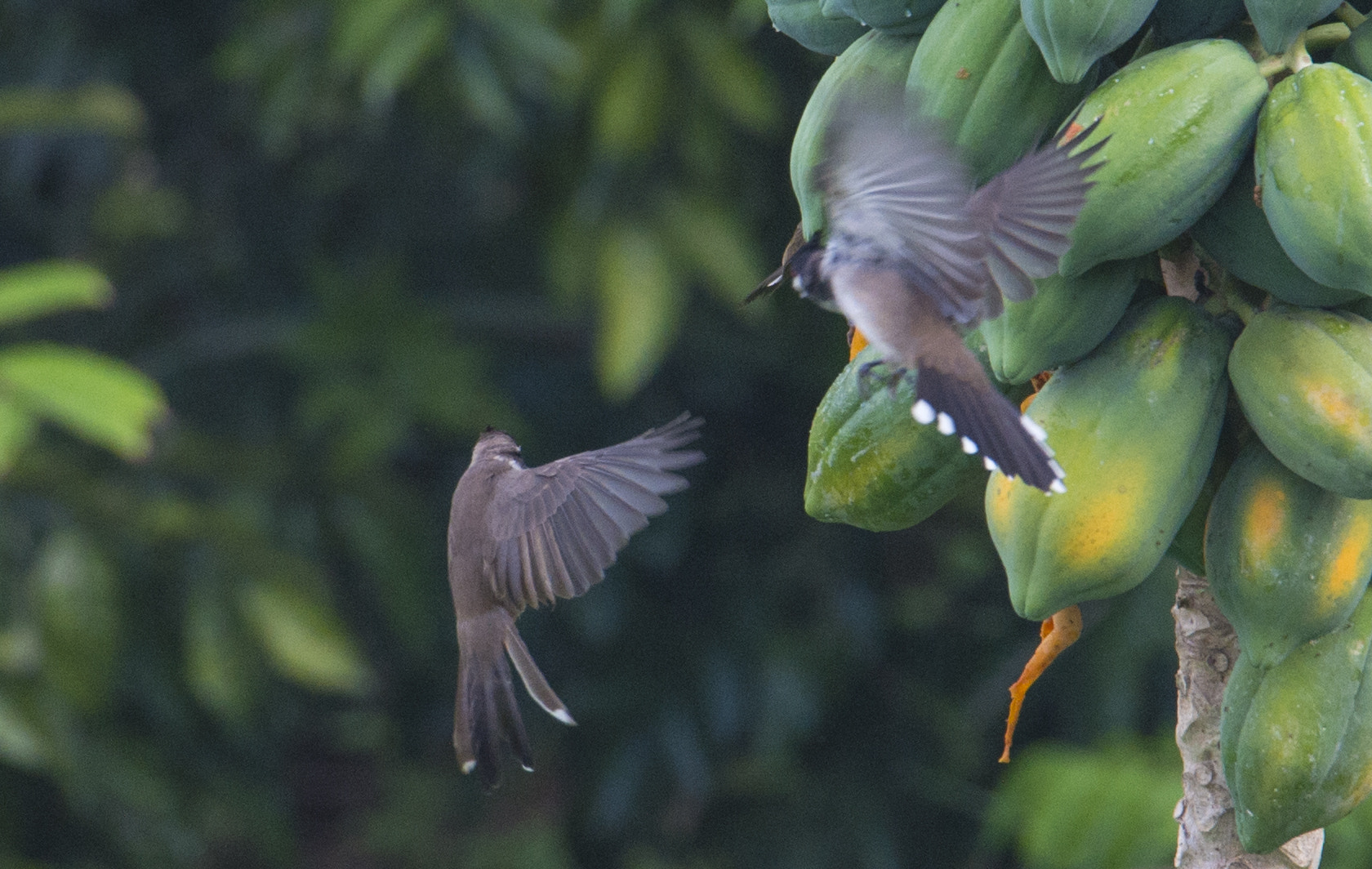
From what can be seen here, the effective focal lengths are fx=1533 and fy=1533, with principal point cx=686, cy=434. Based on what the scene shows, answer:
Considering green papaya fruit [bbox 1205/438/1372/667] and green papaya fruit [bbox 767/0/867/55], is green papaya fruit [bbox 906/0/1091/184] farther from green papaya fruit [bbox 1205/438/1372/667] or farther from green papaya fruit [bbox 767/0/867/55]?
green papaya fruit [bbox 1205/438/1372/667]

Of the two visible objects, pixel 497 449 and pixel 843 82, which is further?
pixel 497 449

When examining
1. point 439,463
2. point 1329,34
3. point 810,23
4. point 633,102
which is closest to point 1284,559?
point 1329,34

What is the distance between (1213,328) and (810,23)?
0.36 meters

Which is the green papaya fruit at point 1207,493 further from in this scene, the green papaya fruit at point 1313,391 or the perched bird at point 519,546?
the perched bird at point 519,546

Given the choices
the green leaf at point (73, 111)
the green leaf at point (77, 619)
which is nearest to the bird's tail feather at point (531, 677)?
the green leaf at point (77, 619)

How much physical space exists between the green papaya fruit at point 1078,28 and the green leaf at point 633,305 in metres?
2.25

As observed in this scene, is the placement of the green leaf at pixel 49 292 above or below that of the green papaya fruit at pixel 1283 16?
below

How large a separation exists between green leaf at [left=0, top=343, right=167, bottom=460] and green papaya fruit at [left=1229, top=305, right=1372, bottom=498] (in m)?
1.85

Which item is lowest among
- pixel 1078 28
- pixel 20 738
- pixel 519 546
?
pixel 20 738

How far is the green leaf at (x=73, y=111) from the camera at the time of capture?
3109 millimetres

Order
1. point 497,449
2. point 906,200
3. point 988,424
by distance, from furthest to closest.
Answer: point 497,449 → point 906,200 → point 988,424

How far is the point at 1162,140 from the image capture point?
2.77ft

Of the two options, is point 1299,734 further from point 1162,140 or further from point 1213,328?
point 1162,140

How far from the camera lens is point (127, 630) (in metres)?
3.53
